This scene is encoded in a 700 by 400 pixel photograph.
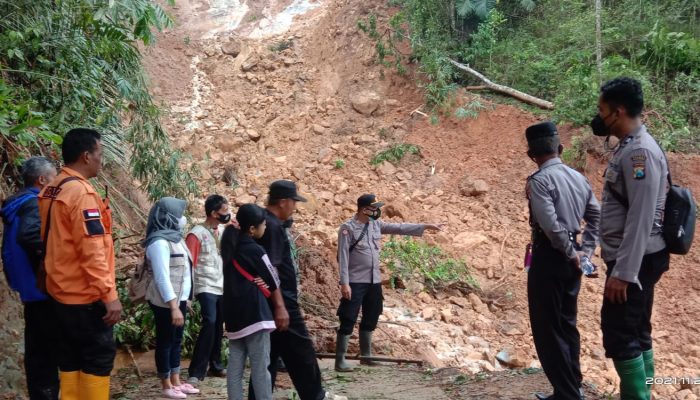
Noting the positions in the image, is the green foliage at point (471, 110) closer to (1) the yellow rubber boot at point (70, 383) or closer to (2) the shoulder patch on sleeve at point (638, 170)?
(2) the shoulder patch on sleeve at point (638, 170)

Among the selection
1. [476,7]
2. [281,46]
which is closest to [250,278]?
[476,7]

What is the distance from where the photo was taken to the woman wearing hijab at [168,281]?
15.5 feet

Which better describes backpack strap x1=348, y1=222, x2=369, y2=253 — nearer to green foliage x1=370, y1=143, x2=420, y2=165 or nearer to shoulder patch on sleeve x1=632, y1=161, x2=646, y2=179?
shoulder patch on sleeve x1=632, y1=161, x2=646, y2=179

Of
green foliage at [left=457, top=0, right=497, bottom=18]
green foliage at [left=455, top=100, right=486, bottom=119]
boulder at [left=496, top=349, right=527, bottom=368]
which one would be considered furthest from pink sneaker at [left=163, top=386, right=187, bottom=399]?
green foliage at [left=457, top=0, right=497, bottom=18]

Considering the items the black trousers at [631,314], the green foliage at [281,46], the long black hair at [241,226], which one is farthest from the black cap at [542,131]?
the green foliage at [281,46]

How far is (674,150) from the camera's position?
1038 centimetres

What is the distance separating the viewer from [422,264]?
30.8ft

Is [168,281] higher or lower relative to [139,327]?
higher

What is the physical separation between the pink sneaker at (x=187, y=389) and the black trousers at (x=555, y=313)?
275cm

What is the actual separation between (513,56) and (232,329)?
34.5 feet

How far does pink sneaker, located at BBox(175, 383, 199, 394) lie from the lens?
16.5ft

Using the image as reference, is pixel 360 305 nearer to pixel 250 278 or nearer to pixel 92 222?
pixel 250 278

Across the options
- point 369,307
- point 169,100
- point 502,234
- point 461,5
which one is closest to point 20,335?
point 369,307

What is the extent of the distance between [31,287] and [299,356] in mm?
1665
